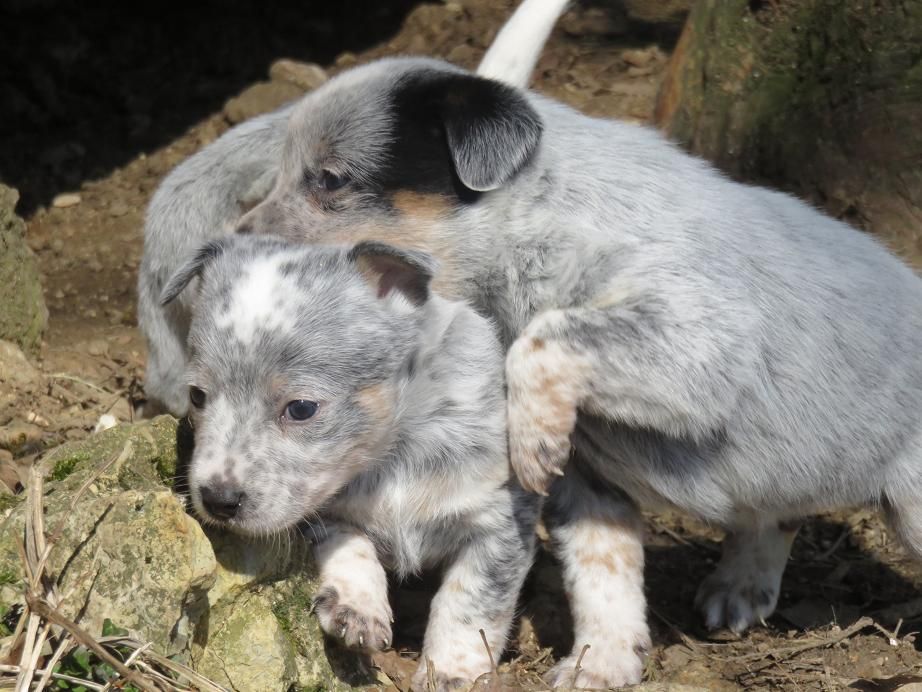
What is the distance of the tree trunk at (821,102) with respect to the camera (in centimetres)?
605

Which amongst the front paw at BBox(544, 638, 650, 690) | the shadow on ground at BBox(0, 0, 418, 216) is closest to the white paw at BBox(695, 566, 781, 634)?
the front paw at BBox(544, 638, 650, 690)

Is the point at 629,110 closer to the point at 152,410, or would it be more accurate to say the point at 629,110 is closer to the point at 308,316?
the point at 152,410

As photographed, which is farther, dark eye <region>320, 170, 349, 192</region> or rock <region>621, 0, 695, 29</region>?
rock <region>621, 0, 695, 29</region>

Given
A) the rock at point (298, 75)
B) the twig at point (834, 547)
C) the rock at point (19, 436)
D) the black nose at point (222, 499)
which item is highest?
the black nose at point (222, 499)

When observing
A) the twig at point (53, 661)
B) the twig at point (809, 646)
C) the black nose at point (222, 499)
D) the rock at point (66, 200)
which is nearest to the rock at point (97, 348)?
the rock at point (66, 200)

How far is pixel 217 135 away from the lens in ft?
27.9

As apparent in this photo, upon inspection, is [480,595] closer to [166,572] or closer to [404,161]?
[166,572]

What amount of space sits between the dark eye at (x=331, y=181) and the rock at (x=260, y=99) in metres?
3.39

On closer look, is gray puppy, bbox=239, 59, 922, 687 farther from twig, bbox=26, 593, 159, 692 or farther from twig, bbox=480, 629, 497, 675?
twig, bbox=26, 593, 159, 692

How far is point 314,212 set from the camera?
193 inches

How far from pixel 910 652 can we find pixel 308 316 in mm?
2753

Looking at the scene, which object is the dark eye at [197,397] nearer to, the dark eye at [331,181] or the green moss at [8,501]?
the green moss at [8,501]

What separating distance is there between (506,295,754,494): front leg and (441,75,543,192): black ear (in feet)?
1.99

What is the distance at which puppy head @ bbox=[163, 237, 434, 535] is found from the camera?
155 inches
